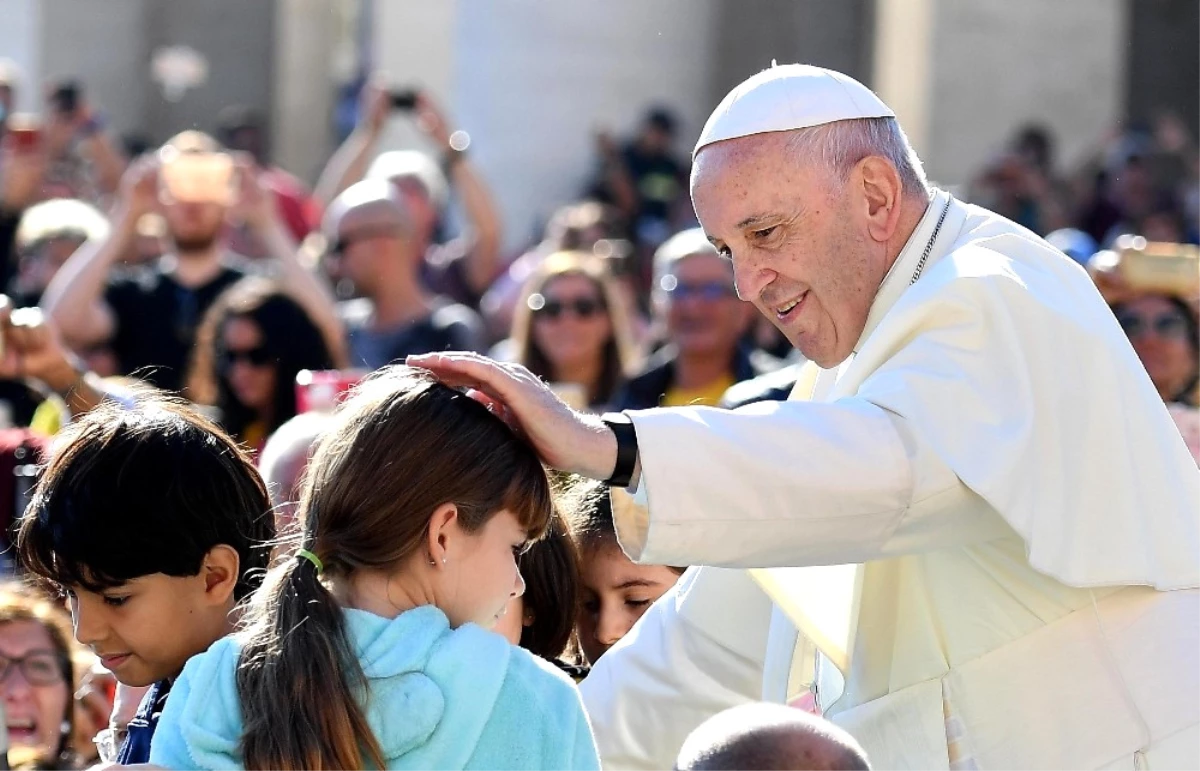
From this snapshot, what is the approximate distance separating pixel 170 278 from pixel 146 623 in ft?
14.9

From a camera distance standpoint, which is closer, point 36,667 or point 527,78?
point 36,667

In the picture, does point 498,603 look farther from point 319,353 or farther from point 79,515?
point 319,353

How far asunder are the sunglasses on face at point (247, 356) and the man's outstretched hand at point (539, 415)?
3596 mm

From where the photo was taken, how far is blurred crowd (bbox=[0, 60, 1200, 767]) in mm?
3922

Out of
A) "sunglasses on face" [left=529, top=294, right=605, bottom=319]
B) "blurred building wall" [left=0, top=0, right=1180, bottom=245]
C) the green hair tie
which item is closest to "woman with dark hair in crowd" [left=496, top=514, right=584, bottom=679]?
the green hair tie

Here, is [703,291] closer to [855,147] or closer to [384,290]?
[384,290]

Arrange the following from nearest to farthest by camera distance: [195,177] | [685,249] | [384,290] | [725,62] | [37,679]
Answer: [37,679], [685,249], [384,290], [195,177], [725,62]

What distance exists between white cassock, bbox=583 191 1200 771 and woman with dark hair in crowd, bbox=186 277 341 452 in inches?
125

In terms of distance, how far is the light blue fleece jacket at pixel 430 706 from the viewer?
2465 mm

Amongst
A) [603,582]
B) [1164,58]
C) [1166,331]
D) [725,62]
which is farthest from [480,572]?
[1164,58]

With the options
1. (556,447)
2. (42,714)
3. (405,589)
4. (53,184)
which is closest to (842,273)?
(556,447)

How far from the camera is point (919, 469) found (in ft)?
8.75

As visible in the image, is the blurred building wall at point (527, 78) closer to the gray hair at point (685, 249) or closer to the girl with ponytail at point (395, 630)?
the gray hair at point (685, 249)

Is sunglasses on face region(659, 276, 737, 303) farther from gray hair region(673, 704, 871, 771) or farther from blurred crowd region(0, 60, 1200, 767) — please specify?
gray hair region(673, 704, 871, 771)
